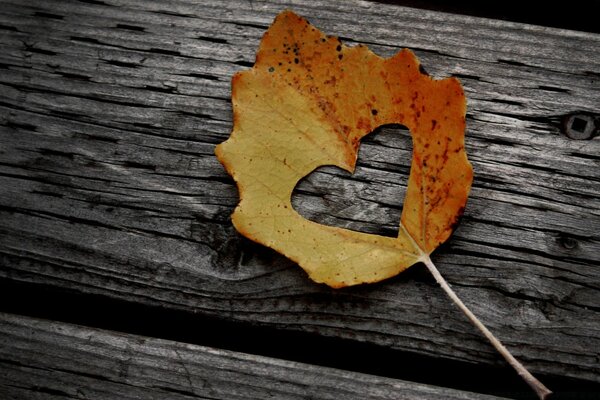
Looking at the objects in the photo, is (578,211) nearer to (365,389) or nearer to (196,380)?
(365,389)

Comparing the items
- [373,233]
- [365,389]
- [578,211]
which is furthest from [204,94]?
[578,211]

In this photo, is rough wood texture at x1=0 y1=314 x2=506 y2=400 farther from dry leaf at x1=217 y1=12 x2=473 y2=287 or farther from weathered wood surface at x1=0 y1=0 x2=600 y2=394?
dry leaf at x1=217 y1=12 x2=473 y2=287

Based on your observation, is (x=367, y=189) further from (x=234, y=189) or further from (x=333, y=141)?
(x=234, y=189)

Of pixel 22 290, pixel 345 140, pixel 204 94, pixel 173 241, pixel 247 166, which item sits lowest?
pixel 22 290

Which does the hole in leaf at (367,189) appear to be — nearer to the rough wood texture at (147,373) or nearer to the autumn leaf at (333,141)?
the autumn leaf at (333,141)

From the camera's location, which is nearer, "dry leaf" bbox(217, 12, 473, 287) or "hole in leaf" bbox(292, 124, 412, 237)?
"dry leaf" bbox(217, 12, 473, 287)

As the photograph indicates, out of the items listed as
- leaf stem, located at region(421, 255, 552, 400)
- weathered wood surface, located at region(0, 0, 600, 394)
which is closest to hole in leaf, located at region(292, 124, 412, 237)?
weathered wood surface, located at region(0, 0, 600, 394)

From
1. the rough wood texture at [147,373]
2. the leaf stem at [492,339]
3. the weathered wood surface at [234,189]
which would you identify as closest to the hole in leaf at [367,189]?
the weathered wood surface at [234,189]

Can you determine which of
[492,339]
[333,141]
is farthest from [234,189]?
[492,339]
